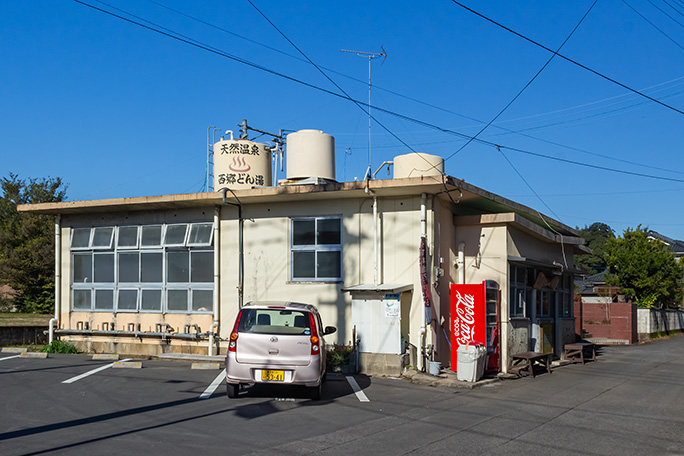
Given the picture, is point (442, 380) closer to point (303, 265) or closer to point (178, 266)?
point (303, 265)

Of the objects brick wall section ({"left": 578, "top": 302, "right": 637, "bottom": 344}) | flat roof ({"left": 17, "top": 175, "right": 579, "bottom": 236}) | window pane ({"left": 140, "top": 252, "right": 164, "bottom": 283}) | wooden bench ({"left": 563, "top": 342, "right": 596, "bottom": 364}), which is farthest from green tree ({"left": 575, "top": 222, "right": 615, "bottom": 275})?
window pane ({"left": 140, "top": 252, "right": 164, "bottom": 283})

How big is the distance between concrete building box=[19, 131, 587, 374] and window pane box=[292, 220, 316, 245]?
0.03 metres

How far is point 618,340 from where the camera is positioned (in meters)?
28.4

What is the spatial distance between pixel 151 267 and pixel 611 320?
21002 mm

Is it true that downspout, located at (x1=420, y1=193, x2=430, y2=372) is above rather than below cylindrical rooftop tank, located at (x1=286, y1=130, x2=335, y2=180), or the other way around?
below

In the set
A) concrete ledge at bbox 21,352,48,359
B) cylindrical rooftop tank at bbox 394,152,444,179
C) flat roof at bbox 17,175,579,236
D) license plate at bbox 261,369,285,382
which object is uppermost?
cylindrical rooftop tank at bbox 394,152,444,179

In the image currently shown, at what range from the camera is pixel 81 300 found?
A: 18.5m

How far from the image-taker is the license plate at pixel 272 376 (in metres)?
10.4

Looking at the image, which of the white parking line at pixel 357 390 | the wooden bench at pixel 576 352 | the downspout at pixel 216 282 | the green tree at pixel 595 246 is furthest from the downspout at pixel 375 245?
the green tree at pixel 595 246

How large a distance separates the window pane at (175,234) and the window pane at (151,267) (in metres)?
0.50

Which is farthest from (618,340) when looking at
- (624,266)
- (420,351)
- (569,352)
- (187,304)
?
(187,304)

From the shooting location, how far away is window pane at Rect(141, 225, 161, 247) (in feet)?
57.9

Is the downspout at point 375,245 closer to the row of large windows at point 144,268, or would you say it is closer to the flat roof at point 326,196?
the flat roof at point 326,196

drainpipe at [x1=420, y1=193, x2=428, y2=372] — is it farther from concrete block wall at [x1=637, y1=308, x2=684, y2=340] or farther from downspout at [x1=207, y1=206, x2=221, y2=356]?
concrete block wall at [x1=637, y1=308, x2=684, y2=340]
